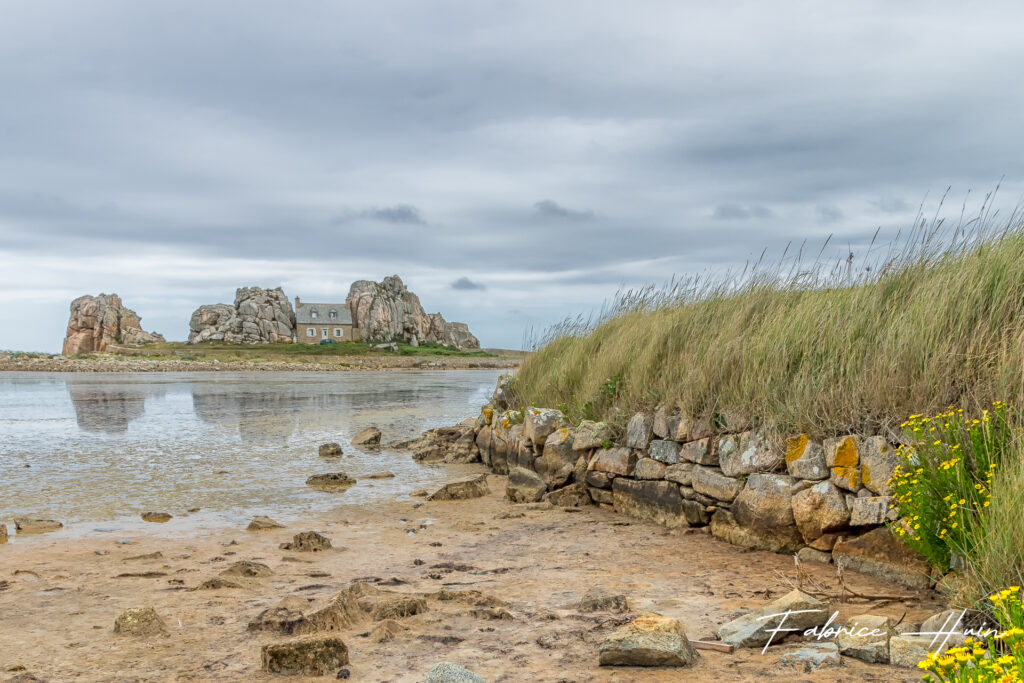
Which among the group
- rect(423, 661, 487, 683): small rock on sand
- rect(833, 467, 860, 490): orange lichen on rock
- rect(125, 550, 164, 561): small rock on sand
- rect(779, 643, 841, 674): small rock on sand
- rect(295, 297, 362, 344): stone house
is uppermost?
rect(295, 297, 362, 344): stone house

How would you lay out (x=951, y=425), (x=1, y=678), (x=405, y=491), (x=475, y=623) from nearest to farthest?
(x=1, y=678) → (x=475, y=623) → (x=951, y=425) → (x=405, y=491)

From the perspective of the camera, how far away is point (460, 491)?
10.3 metres

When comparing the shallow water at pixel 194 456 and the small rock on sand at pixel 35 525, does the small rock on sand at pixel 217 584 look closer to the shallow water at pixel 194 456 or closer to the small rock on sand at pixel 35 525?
the shallow water at pixel 194 456

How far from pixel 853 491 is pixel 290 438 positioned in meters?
13.5

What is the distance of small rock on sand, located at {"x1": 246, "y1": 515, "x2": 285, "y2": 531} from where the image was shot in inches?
333

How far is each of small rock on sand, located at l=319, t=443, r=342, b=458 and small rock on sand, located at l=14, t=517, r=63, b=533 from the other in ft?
19.3

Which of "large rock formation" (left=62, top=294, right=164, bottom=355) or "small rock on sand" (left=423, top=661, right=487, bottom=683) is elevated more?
"large rock formation" (left=62, top=294, right=164, bottom=355)

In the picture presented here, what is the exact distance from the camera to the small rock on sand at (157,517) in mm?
9055

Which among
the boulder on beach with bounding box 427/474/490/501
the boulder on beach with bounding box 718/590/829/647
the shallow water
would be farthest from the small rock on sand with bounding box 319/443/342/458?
the boulder on beach with bounding box 718/590/829/647

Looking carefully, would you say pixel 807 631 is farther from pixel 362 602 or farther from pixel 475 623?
pixel 362 602

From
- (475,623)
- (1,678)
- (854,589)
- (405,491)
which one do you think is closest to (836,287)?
(854,589)

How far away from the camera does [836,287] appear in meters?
8.57

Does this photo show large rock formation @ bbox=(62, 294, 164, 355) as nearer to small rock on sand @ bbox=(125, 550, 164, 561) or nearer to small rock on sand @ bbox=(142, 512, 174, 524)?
small rock on sand @ bbox=(142, 512, 174, 524)
